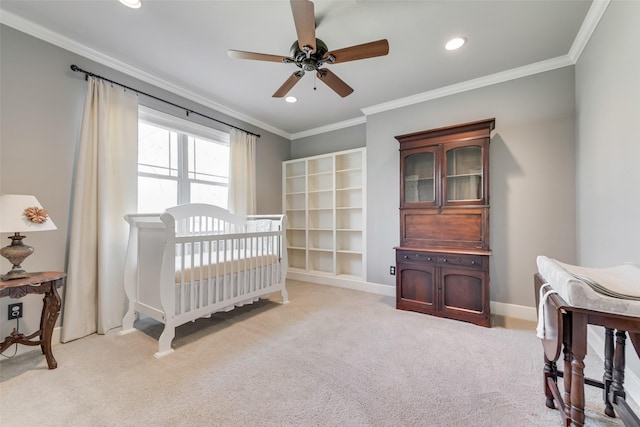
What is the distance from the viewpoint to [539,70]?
2541 millimetres

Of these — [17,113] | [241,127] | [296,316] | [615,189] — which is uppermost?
[241,127]

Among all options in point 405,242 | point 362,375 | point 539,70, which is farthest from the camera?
point 405,242

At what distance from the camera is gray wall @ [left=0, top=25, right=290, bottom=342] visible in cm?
192

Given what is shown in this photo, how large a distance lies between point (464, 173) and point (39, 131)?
3887 millimetres

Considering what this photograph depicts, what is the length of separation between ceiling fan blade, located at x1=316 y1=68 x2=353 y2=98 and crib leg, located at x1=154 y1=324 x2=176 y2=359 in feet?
7.64

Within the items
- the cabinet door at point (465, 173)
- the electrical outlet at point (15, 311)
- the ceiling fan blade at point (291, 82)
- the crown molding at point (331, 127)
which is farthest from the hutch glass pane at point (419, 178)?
the electrical outlet at point (15, 311)

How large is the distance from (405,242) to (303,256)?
6.82ft

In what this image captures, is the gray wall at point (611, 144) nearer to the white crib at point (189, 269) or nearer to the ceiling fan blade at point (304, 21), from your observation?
the ceiling fan blade at point (304, 21)

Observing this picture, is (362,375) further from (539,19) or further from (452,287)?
(539,19)

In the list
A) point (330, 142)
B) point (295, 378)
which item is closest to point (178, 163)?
point (330, 142)

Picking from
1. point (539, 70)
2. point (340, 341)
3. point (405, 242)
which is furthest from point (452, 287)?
point (539, 70)

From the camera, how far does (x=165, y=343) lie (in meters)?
1.96

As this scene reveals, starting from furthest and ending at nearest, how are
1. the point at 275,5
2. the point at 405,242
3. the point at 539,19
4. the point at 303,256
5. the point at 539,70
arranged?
the point at 303,256 → the point at 405,242 → the point at 539,70 → the point at 539,19 → the point at 275,5

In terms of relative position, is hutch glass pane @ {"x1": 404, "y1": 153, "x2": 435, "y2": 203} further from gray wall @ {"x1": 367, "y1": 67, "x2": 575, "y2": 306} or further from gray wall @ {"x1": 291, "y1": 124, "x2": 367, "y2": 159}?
gray wall @ {"x1": 291, "y1": 124, "x2": 367, "y2": 159}
